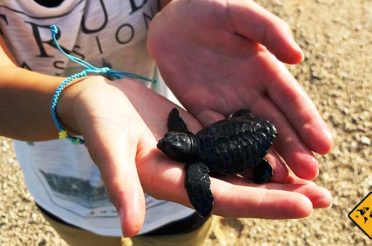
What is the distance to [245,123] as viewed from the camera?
170 centimetres

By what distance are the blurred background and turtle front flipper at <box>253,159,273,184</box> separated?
1.22 m

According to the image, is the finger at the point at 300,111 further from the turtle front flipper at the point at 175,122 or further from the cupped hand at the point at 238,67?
the turtle front flipper at the point at 175,122

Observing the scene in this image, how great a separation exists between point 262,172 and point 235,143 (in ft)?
0.84


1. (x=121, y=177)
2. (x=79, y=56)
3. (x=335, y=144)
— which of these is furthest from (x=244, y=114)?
(x=335, y=144)

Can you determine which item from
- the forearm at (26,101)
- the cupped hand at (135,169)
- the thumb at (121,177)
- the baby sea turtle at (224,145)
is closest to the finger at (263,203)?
the cupped hand at (135,169)

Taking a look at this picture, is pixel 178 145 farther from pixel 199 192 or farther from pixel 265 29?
pixel 265 29

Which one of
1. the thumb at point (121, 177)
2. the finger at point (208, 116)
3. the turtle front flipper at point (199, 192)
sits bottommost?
the finger at point (208, 116)

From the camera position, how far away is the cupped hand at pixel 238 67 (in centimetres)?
153

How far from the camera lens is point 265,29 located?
60.2 inches

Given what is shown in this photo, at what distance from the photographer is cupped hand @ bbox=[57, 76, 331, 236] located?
3.63ft

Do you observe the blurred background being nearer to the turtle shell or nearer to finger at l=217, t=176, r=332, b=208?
the turtle shell

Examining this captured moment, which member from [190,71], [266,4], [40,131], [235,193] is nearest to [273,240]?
[190,71]

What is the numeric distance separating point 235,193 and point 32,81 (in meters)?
0.69

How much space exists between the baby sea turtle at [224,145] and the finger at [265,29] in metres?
0.26
